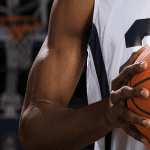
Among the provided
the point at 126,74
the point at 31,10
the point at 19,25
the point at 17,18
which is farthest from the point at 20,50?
the point at 126,74

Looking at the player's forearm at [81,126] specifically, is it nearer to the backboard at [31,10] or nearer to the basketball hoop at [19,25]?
the backboard at [31,10]

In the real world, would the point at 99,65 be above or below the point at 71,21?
below

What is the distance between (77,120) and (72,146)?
0.27ft

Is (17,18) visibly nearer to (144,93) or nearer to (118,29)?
(118,29)

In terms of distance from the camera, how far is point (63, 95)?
0.68m

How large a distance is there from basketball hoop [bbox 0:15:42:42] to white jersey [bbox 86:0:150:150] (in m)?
3.40

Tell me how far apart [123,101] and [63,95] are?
29 centimetres

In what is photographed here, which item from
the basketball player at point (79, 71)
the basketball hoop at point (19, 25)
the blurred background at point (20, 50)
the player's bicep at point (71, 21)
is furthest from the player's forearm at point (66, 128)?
the basketball hoop at point (19, 25)

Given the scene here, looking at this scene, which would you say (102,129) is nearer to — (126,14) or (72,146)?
(72,146)

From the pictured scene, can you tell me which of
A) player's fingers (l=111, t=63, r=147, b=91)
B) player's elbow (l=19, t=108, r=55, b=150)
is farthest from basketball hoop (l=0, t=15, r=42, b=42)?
player's fingers (l=111, t=63, r=147, b=91)

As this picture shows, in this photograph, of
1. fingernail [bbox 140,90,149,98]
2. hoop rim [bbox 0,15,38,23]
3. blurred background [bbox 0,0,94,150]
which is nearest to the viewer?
fingernail [bbox 140,90,149,98]

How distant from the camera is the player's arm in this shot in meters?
0.55

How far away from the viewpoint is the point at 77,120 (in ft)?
1.83

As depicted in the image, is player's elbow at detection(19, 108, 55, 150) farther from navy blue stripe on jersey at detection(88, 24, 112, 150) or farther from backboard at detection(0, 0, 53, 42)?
backboard at detection(0, 0, 53, 42)
